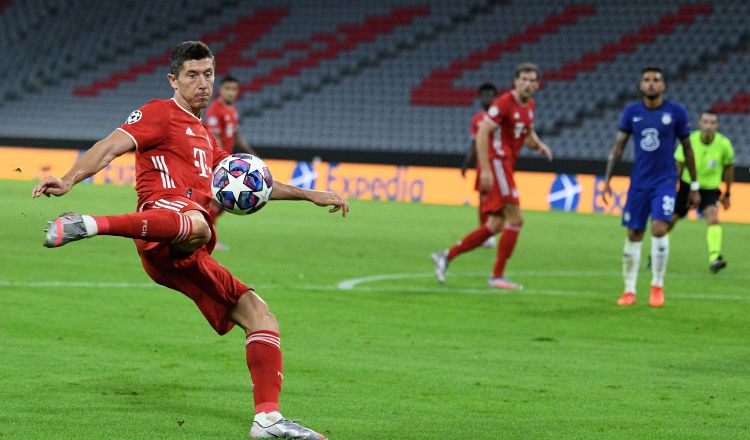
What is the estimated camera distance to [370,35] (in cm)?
3712

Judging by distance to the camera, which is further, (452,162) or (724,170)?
(452,162)

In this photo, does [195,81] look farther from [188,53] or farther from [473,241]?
[473,241]

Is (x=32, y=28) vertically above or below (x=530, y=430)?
above

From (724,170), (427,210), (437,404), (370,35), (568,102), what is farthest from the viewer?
(370,35)

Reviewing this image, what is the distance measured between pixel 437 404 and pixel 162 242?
1947 mm

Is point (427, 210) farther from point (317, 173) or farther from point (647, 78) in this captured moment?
point (647, 78)

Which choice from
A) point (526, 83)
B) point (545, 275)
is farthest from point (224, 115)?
point (526, 83)

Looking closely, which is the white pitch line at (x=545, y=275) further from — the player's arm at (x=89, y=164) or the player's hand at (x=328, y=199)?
the player's arm at (x=89, y=164)

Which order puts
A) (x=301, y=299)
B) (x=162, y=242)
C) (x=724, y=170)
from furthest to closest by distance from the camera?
(x=724, y=170) → (x=301, y=299) → (x=162, y=242)

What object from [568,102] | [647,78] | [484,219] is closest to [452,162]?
[568,102]

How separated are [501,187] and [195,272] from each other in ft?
24.4

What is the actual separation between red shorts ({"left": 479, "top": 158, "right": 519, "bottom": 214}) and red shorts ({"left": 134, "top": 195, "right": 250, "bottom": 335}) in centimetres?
720

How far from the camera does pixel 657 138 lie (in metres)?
11.4

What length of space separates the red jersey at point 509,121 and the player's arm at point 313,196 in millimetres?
6887
